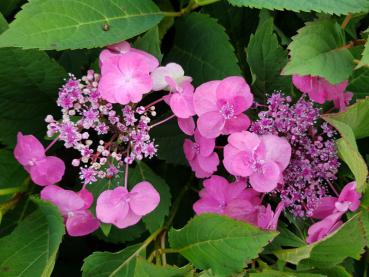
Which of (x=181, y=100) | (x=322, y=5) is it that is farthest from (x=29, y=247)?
(x=322, y=5)

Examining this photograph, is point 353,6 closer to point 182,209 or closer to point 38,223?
point 182,209

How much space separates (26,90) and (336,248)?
1.65 ft

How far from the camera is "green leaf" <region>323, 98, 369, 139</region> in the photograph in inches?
29.6

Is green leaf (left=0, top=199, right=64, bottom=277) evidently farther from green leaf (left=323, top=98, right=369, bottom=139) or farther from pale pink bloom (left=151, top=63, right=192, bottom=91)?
green leaf (left=323, top=98, right=369, bottom=139)

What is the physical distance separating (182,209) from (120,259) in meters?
0.15

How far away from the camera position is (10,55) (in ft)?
2.68

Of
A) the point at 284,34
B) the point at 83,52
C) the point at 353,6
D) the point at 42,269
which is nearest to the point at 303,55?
the point at 353,6

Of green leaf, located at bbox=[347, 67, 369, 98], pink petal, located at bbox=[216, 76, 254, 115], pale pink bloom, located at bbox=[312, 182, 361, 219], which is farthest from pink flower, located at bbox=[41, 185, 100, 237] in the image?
green leaf, located at bbox=[347, 67, 369, 98]

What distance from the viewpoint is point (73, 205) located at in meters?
0.80

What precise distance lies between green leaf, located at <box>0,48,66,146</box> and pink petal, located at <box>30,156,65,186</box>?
110 mm

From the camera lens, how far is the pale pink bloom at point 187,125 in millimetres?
819

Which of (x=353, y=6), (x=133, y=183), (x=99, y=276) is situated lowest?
(x=99, y=276)

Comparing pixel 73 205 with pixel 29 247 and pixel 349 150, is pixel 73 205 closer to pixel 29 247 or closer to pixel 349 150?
pixel 29 247

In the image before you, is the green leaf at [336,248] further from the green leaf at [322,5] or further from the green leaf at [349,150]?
the green leaf at [322,5]
